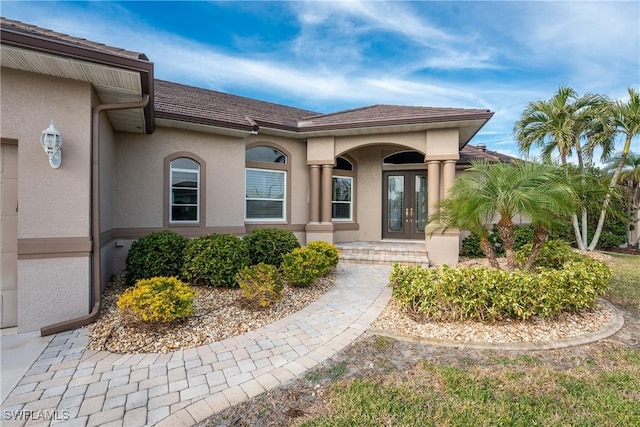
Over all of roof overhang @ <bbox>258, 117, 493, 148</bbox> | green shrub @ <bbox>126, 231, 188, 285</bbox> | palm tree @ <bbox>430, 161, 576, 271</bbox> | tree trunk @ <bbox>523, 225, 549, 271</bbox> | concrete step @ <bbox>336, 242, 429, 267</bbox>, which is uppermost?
roof overhang @ <bbox>258, 117, 493, 148</bbox>

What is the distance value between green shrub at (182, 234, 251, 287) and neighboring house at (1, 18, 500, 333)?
154 centimetres

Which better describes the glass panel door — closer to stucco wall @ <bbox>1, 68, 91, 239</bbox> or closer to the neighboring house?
the neighboring house

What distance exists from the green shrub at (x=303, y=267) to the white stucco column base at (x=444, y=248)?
4.20m

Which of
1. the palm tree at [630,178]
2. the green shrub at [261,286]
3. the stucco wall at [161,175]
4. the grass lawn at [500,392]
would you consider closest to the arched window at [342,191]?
the stucco wall at [161,175]

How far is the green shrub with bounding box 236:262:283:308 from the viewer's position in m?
4.75

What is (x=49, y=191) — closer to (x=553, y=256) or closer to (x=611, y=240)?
(x=553, y=256)

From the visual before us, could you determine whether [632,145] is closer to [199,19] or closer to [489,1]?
[489,1]

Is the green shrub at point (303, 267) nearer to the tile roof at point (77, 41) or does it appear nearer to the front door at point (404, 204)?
the tile roof at point (77, 41)

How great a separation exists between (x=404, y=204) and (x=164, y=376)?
9894 millimetres

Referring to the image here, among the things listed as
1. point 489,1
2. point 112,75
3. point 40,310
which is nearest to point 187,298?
point 40,310

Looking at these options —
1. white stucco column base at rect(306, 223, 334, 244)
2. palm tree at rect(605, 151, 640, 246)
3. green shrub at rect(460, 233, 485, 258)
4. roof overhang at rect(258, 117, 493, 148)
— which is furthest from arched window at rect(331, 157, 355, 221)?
palm tree at rect(605, 151, 640, 246)

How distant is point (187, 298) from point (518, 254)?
695 cm

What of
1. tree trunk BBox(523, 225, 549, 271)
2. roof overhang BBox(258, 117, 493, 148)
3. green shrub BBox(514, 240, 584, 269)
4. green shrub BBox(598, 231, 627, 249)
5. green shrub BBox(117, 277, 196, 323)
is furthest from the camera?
green shrub BBox(598, 231, 627, 249)

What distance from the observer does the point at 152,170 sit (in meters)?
7.14
